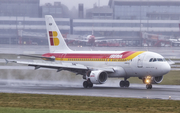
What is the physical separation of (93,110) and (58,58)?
2397cm

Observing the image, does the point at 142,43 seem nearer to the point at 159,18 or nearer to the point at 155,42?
the point at 155,42

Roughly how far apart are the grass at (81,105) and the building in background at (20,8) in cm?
14684

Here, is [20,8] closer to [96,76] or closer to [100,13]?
[100,13]

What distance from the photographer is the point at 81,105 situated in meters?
23.3

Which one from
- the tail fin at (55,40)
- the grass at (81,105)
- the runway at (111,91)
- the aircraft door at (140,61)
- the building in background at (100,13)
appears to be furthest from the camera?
the building in background at (100,13)

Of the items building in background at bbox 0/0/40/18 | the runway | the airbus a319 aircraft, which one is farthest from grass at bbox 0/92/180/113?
building in background at bbox 0/0/40/18

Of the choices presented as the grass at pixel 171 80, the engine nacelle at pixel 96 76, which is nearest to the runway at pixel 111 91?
the engine nacelle at pixel 96 76

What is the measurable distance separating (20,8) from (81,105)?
153498 millimetres

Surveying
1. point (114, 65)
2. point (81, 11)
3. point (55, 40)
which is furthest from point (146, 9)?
point (114, 65)

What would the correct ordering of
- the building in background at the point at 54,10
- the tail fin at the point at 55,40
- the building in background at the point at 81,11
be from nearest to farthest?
1. the tail fin at the point at 55,40
2. the building in background at the point at 54,10
3. the building in background at the point at 81,11

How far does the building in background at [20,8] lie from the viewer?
557ft

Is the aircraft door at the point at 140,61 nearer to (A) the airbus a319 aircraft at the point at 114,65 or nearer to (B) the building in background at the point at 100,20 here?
(A) the airbus a319 aircraft at the point at 114,65

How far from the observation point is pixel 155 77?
125 feet

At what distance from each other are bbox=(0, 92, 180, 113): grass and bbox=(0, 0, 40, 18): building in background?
147m
